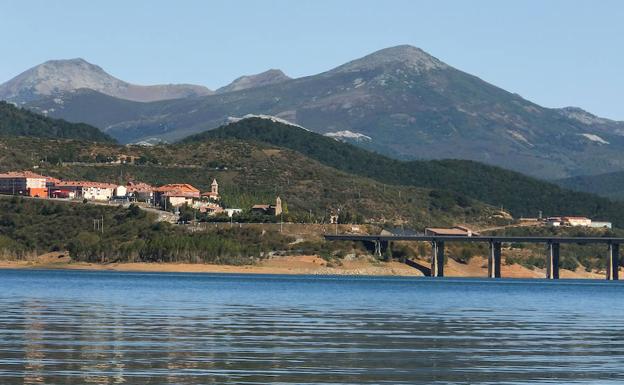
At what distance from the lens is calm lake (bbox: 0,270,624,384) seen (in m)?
50.7

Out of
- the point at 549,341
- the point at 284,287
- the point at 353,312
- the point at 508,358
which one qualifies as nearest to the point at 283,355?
the point at 508,358

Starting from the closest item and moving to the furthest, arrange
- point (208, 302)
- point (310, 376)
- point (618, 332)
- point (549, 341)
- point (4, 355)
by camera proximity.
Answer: point (310, 376), point (4, 355), point (549, 341), point (618, 332), point (208, 302)

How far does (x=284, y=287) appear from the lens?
147 metres

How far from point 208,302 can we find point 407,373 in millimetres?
52071

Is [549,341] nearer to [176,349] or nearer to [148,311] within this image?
[176,349]

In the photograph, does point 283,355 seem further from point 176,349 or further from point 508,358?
point 508,358

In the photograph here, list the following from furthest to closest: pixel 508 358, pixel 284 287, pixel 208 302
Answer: pixel 284 287, pixel 208 302, pixel 508 358

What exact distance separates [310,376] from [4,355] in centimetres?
1207

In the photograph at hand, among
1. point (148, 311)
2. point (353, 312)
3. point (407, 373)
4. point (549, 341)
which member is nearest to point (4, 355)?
point (407, 373)

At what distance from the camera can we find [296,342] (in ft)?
208

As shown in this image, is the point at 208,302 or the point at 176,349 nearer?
the point at 176,349

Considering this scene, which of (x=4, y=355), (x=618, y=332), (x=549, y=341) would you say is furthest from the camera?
(x=618, y=332)

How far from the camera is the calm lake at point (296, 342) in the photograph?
50.7 m

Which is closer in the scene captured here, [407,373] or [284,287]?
[407,373]
